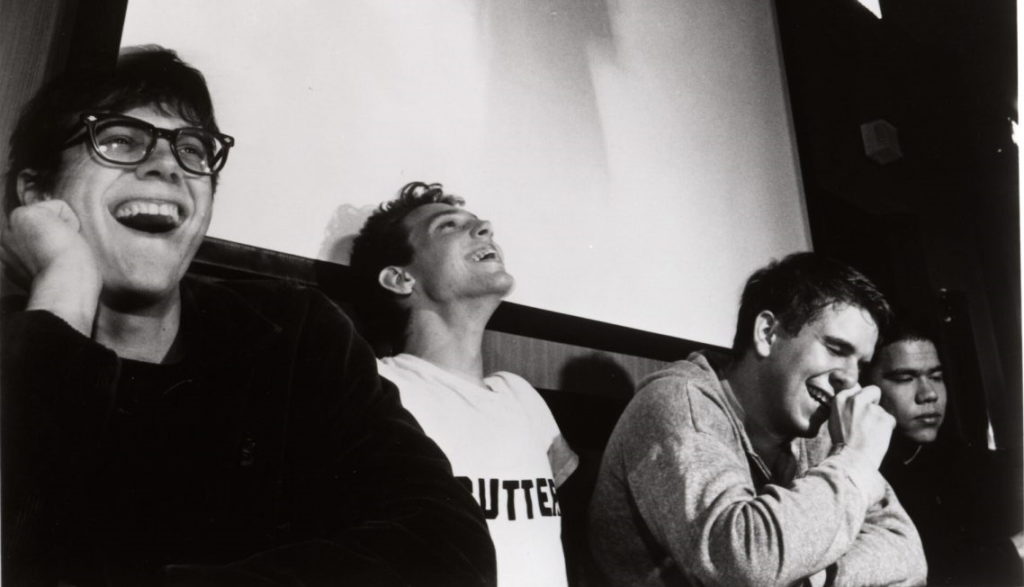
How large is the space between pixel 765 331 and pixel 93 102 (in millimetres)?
926

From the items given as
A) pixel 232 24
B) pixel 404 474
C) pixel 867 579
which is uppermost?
pixel 232 24

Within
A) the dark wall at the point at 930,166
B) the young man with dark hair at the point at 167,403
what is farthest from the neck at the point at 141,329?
the dark wall at the point at 930,166

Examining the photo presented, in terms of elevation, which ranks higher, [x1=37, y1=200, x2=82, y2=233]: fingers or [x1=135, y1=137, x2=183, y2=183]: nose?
[x1=135, y1=137, x2=183, y2=183]: nose

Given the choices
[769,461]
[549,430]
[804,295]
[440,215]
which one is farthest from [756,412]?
[440,215]

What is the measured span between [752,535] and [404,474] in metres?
0.38

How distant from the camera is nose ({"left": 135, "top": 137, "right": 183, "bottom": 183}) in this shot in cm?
77

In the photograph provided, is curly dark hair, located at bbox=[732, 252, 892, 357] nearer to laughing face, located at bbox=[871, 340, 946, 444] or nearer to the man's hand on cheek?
laughing face, located at bbox=[871, 340, 946, 444]

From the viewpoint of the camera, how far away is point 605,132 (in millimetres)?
1353

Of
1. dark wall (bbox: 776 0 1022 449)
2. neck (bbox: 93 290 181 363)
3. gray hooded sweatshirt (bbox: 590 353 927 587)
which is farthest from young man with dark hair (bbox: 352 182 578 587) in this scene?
dark wall (bbox: 776 0 1022 449)

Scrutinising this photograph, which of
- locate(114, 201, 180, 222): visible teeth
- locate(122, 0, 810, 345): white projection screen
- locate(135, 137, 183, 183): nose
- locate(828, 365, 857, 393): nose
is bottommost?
locate(828, 365, 857, 393): nose

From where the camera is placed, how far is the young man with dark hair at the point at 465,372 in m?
0.96

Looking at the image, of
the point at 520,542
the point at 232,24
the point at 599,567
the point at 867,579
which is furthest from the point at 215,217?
the point at 867,579

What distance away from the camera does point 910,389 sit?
1.40 m

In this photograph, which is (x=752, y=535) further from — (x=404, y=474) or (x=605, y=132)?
(x=605, y=132)
